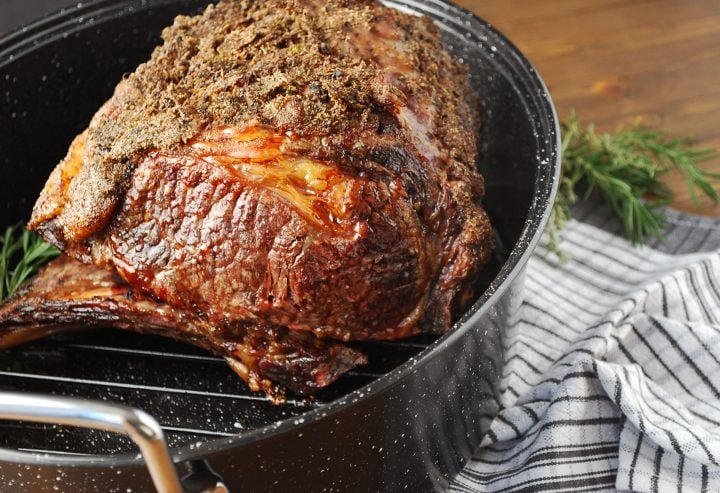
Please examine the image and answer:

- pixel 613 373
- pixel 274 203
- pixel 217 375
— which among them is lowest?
pixel 613 373

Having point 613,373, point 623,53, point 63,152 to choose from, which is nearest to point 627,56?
point 623,53

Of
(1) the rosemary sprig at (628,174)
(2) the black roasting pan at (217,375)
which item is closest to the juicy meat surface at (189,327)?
(2) the black roasting pan at (217,375)

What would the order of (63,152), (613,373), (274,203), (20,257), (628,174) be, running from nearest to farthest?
(274,203)
(613,373)
(20,257)
(63,152)
(628,174)

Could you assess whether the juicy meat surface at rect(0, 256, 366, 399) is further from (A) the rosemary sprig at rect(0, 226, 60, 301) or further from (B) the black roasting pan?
(A) the rosemary sprig at rect(0, 226, 60, 301)

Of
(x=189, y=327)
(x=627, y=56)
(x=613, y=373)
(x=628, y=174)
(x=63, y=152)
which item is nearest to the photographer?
(x=189, y=327)

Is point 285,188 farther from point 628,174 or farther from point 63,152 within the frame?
point 628,174

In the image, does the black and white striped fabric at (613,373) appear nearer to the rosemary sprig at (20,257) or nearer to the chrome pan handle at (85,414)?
the chrome pan handle at (85,414)

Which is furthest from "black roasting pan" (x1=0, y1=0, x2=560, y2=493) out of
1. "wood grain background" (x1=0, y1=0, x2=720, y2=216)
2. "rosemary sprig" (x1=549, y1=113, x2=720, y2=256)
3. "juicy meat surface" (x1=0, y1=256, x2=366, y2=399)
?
"wood grain background" (x1=0, y1=0, x2=720, y2=216)

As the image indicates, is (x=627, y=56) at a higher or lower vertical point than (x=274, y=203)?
lower
